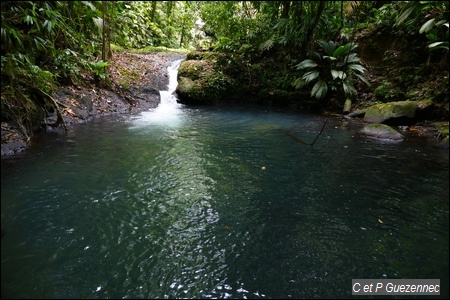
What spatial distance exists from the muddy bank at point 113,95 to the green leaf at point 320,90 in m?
5.15

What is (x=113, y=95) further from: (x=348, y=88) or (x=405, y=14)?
(x=405, y=14)

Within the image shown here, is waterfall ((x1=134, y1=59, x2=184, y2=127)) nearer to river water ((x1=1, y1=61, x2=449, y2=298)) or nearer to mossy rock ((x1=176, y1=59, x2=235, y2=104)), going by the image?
mossy rock ((x1=176, y1=59, x2=235, y2=104))

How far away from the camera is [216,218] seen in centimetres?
332

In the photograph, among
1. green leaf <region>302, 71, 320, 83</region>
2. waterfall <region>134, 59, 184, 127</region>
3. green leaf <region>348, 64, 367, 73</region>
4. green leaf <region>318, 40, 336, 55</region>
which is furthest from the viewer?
green leaf <region>318, 40, 336, 55</region>

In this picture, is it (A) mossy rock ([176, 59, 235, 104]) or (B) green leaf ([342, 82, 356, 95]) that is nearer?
(B) green leaf ([342, 82, 356, 95])

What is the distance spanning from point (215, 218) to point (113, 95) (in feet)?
22.8

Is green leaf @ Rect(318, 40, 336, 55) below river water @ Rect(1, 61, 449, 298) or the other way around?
the other way around

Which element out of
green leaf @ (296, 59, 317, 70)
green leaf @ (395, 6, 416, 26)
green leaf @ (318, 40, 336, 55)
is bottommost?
green leaf @ (296, 59, 317, 70)

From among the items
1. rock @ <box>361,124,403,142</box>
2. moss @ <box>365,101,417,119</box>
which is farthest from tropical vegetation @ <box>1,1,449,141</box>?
rock @ <box>361,124,403,142</box>

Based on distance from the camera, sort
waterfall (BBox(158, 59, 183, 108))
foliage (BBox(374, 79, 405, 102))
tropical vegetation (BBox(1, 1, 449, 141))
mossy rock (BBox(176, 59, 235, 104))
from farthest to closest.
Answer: mossy rock (BBox(176, 59, 235, 104)) → waterfall (BBox(158, 59, 183, 108)) → foliage (BBox(374, 79, 405, 102)) → tropical vegetation (BBox(1, 1, 449, 141))

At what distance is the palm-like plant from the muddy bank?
16.8ft

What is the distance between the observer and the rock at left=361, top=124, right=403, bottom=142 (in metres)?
6.53

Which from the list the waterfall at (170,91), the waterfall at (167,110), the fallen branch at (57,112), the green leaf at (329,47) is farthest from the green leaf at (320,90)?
the fallen branch at (57,112)

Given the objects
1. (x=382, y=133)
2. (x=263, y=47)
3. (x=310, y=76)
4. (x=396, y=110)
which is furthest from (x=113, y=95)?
(x=396, y=110)
